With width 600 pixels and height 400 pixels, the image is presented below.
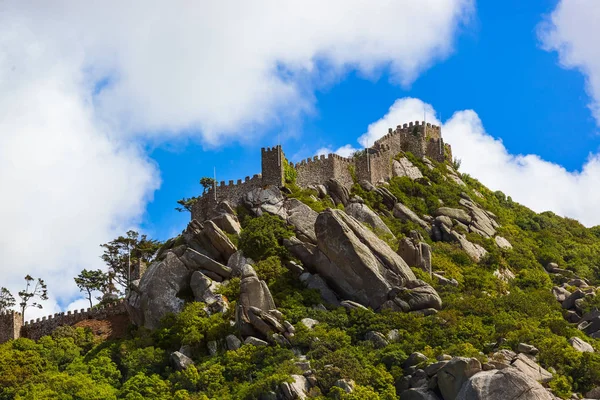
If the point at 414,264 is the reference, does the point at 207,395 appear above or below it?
below

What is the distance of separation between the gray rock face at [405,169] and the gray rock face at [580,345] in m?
29.5

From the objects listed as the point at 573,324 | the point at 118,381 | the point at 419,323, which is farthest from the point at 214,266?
the point at 573,324

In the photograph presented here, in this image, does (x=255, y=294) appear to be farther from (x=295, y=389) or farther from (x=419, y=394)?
(x=419, y=394)

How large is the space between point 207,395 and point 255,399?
10.5 ft

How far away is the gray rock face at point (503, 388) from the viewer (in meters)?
50.6

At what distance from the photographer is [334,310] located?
61719mm

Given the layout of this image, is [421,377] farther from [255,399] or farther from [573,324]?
[573,324]

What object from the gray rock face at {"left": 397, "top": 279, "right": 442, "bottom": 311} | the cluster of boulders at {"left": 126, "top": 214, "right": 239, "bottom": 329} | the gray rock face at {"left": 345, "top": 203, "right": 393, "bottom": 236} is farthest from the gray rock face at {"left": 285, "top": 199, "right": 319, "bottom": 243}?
the gray rock face at {"left": 397, "top": 279, "right": 442, "bottom": 311}

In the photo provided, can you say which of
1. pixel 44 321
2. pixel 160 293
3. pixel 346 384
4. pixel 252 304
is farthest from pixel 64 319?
pixel 346 384

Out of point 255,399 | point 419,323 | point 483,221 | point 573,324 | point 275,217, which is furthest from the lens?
point 483,221

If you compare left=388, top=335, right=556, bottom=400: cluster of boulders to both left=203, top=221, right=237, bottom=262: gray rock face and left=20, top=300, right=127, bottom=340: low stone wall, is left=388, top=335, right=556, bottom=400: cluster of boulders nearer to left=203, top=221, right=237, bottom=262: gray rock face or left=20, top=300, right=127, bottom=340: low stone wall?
left=203, top=221, right=237, bottom=262: gray rock face

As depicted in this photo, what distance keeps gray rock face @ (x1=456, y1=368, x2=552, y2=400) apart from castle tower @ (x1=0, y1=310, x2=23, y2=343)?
121ft

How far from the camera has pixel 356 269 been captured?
62.9m

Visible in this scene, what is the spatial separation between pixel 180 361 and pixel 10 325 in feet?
71.5
